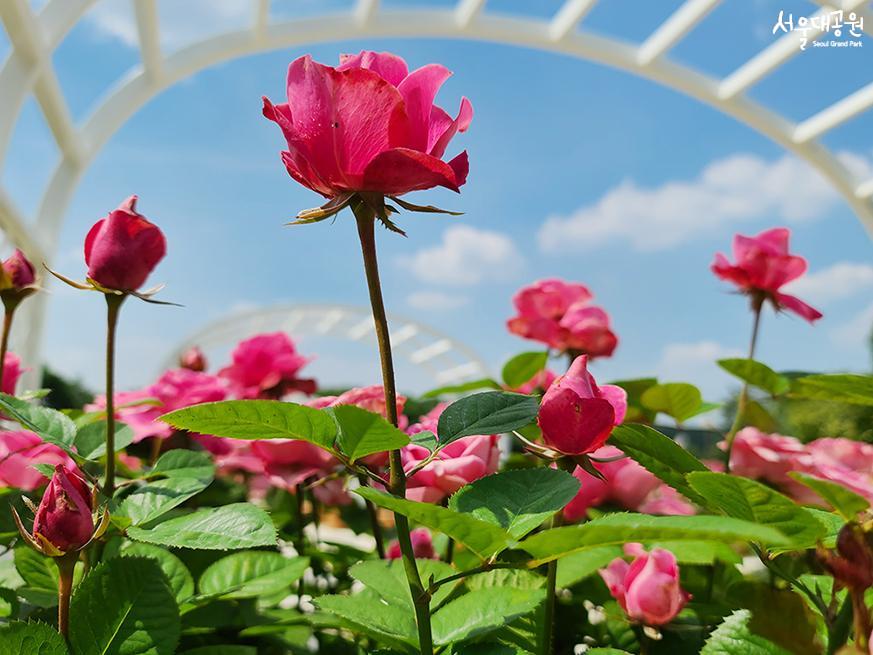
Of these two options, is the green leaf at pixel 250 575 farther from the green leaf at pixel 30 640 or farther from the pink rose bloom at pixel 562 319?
the pink rose bloom at pixel 562 319

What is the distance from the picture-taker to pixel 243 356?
2.76 feet

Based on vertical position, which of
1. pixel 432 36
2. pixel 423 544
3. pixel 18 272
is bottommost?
pixel 423 544

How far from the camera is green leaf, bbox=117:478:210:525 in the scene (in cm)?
41

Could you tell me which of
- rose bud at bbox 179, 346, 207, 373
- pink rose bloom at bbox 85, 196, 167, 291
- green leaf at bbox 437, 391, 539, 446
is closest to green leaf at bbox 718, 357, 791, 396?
green leaf at bbox 437, 391, 539, 446

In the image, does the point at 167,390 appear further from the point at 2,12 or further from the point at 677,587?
the point at 2,12

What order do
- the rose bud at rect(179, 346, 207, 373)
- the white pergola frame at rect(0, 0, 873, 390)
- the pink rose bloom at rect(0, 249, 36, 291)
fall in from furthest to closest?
the white pergola frame at rect(0, 0, 873, 390)
the rose bud at rect(179, 346, 207, 373)
the pink rose bloom at rect(0, 249, 36, 291)

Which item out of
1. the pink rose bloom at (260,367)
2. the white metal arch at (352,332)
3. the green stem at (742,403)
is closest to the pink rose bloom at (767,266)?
the green stem at (742,403)

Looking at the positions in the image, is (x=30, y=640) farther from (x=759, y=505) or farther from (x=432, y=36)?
(x=432, y=36)

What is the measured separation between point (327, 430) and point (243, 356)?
1.82 feet

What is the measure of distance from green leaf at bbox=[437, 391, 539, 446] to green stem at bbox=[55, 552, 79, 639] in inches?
7.2

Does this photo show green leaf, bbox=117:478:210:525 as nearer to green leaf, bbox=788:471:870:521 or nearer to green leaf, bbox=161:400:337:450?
green leaf, bbox=161:400:337:450

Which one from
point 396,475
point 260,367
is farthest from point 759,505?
point 260,367

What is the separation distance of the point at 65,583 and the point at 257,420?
0.48 feet

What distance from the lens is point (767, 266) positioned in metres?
0.80
